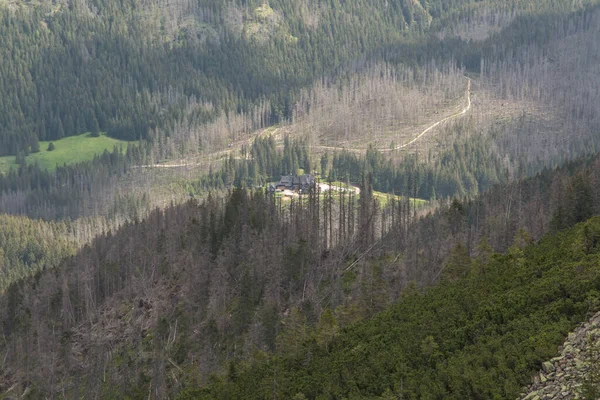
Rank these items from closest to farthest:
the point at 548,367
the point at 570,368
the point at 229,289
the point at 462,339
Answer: the point at 570,368
the point at 548,367
the point at 462,339
the point at 229,289

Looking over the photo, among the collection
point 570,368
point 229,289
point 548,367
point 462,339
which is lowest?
point 229,289

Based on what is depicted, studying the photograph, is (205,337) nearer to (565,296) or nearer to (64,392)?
(64,392)

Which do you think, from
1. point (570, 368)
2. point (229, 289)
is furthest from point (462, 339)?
point (229, 289)

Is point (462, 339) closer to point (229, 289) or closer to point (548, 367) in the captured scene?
point (548, 367)

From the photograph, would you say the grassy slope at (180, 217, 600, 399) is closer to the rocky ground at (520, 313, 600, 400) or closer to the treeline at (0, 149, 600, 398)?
the rocky ground at (520, 313, 600, 400)

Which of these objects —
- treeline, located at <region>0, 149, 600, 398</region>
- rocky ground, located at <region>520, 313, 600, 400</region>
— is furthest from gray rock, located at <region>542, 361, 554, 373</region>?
treeline, located at <region>0, 149, 600, 398</region>

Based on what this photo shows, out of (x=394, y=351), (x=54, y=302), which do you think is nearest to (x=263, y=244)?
(x=54, y=302)

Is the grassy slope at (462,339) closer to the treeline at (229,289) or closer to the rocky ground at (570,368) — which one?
the rocky ground at (570,368)
